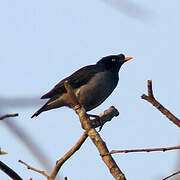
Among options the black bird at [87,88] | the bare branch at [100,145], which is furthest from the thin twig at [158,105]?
the black bird at [87,88]

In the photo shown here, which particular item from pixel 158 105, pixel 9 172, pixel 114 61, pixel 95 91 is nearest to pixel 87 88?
pixel 95 91

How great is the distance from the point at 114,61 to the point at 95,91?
1550 millimetres

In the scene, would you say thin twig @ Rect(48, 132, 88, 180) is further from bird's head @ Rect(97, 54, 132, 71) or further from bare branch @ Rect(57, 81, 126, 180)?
bird's head @ Rect(97, 54, 132, 71)

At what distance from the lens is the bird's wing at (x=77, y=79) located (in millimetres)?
6820

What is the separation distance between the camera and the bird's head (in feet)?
26.9

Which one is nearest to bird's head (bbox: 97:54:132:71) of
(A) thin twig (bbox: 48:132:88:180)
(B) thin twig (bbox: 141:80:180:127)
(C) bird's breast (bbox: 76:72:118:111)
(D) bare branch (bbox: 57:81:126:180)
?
(C) bird's breast (bbox: 76:72:118:111)

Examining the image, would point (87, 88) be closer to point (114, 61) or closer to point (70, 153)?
point (114, 61)

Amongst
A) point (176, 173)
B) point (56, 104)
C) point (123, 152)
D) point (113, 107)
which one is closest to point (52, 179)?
point (123, 152)

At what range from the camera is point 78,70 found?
7.65 m

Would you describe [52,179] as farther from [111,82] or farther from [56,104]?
[111,82]

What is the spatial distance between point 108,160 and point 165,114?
18.0 inches

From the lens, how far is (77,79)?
7137 millimetres

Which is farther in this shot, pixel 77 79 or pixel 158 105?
pixel 77 79

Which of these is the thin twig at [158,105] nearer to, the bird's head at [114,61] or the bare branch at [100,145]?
the bare branch at [100,145]
